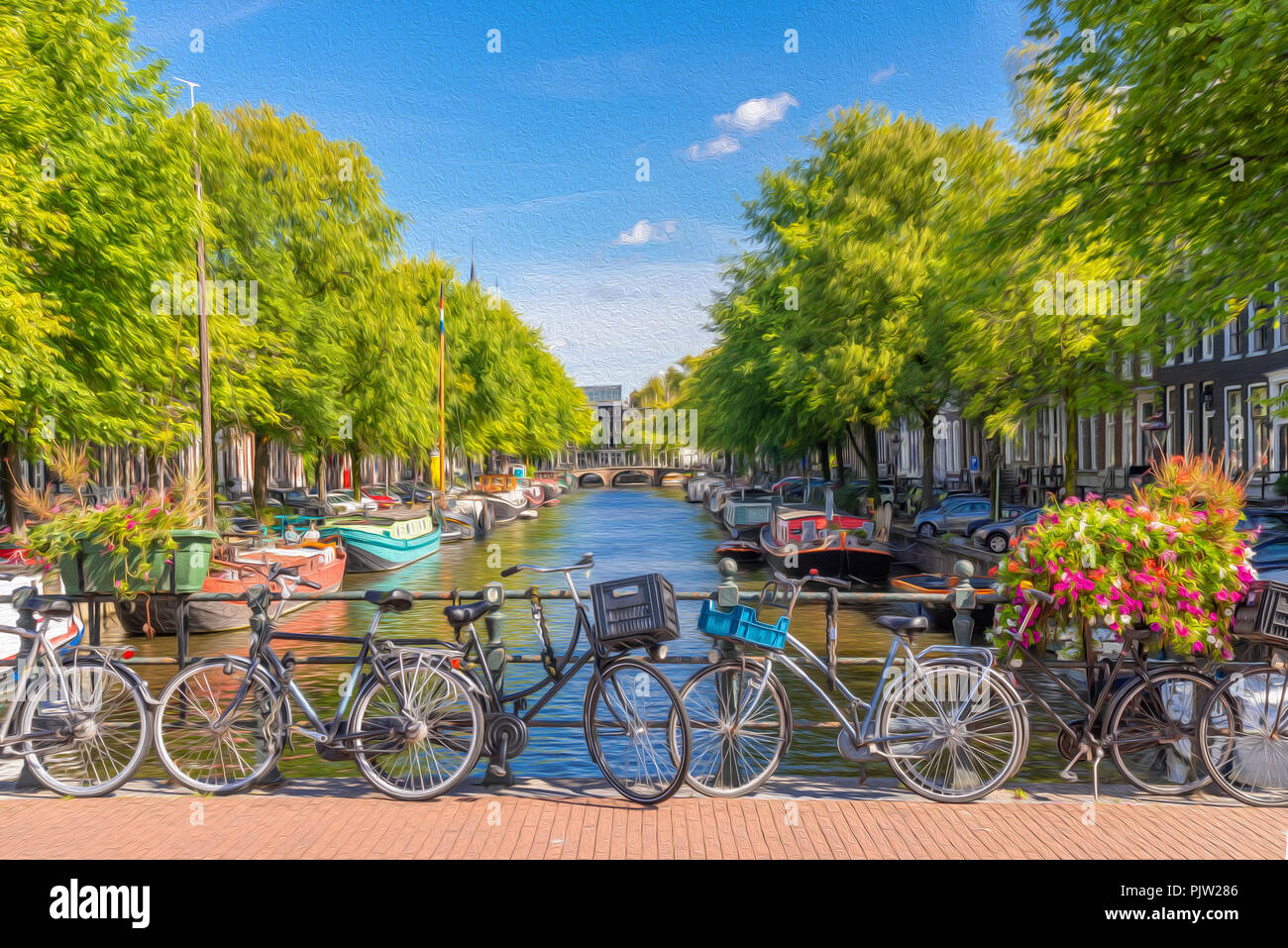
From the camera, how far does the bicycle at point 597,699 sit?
232 inches

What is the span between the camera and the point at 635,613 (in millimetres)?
5867

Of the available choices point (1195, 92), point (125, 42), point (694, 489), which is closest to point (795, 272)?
point (125, 42)

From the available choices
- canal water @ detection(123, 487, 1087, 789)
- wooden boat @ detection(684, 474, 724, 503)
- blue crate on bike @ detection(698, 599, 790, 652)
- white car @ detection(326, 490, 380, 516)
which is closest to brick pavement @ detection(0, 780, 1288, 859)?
canal water @ detection(123, 487, 1087, 789)

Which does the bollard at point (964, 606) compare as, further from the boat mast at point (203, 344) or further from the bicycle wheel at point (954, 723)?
the boat mast at point (203, 344)

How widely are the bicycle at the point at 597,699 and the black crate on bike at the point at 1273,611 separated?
3.25 meters

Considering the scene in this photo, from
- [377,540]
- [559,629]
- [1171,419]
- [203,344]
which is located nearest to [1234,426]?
[1171,419]

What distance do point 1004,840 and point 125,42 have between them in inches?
807

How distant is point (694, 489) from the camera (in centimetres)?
7488

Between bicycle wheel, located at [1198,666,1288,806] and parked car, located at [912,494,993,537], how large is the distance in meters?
26.3

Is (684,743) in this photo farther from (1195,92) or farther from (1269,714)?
(1195,92)

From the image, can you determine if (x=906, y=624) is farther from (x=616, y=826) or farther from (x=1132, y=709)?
(x=616, y=826)

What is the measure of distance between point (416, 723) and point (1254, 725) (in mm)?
4537

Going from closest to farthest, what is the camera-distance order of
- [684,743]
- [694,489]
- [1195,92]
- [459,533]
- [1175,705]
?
[684,743], [1175,705], [1195,92], [459,533], [694,489]

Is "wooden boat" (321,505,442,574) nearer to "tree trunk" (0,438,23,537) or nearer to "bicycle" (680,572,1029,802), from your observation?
"tree trunk" (0,438,23,537)
